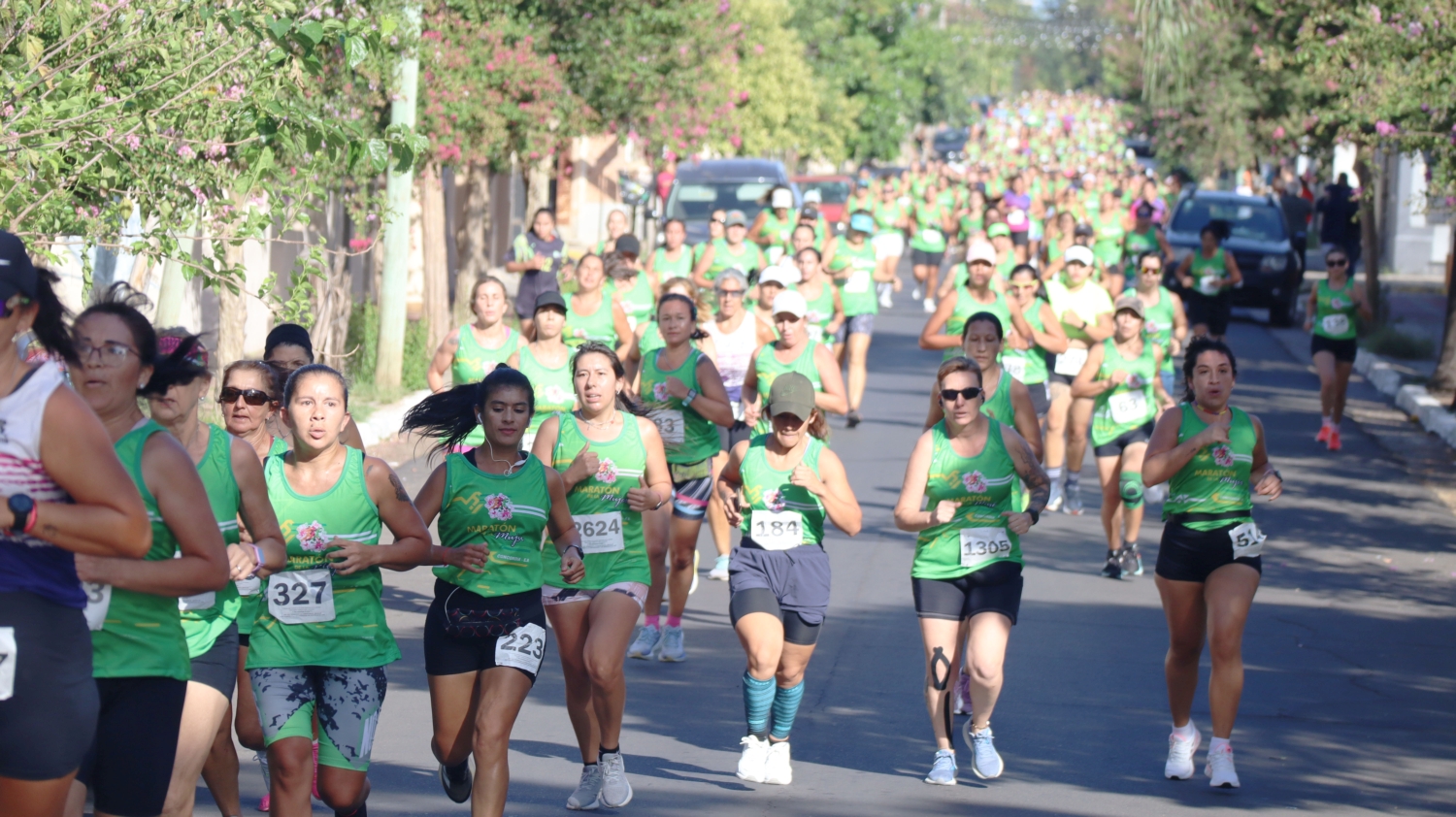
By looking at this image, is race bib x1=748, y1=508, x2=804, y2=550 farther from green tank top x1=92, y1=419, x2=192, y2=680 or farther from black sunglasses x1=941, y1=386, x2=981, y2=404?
green tank top x1=92, y1=419, x2=192, y2=680

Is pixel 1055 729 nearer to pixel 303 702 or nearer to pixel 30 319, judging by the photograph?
pixel 303 702

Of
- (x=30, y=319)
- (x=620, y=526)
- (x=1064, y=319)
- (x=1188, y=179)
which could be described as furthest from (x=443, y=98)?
(x=1188, y=179)

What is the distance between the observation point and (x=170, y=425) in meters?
5.22

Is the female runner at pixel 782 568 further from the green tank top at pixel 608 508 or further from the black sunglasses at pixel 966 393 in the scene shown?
the black sunglasses at pixel 966 393

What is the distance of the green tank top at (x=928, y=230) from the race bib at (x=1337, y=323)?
1169 centimetres

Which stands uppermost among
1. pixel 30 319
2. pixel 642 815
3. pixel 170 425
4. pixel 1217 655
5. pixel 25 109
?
pixel 25 109

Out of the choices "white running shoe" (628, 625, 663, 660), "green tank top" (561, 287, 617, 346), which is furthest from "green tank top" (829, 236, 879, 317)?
"white running shoe" (628, 625, 663, 660)

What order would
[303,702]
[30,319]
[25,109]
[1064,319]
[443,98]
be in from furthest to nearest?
1. [443,98]
2. [1064,319]
3. [25,109]
4. [303,702]
5. [30,319]

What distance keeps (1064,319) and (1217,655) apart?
241 inches

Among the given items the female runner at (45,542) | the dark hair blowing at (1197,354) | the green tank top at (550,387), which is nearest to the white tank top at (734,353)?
the green tank top at (550,387)

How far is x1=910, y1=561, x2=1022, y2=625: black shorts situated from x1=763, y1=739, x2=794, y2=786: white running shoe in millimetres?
754

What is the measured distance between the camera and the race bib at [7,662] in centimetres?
329

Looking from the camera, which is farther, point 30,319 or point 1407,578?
point 1407,578

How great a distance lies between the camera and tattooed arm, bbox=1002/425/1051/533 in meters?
6.63
